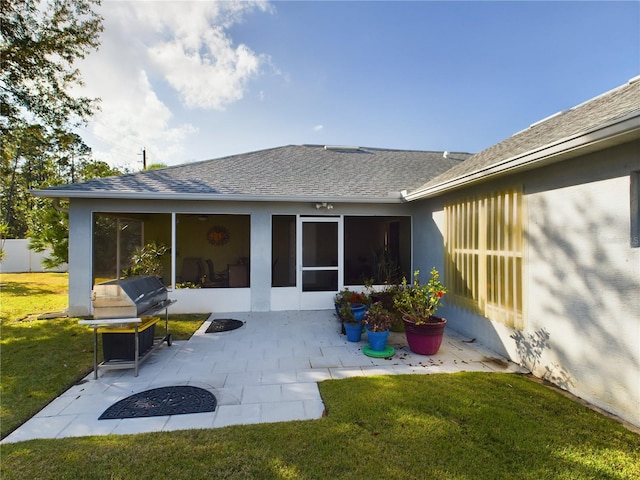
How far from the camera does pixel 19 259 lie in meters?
17.5

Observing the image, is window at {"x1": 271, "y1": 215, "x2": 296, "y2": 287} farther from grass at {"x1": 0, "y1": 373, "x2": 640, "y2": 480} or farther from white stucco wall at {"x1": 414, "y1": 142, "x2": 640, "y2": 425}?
white stucco wall at {"x1": 414, "y1": 142, "x2": 640, "y2": 425}

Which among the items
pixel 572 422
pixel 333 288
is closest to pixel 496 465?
pixel 572 422

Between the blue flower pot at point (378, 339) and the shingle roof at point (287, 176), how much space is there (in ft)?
11.8

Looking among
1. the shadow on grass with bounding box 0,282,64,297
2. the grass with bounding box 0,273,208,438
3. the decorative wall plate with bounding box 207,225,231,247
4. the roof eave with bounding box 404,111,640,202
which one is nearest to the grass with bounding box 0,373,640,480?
the grass with bounding box 0,273,208,438

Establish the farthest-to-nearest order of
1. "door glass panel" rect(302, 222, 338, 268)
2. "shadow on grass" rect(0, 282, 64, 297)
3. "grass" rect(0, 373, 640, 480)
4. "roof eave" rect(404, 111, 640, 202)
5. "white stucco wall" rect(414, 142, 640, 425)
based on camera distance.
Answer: "shadow on grass" rect(0, 282, 64, 297) < "door glass panel" rect(302, 222, 338, 268) < "white stucco wall" rect(414, 142, 640, 425) < "roof eave" rect(404, 111, 640, 202) < "grass" rect(0, 373, 640, 480)

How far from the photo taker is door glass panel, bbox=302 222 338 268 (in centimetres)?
805

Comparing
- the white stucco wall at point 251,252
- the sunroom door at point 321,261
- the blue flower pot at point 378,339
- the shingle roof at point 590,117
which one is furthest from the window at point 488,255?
the sunroom door at point 321,261

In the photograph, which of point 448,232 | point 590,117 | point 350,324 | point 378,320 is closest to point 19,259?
point 350,324

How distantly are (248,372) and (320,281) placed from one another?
13.2ft

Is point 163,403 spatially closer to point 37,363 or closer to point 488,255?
point 37,363

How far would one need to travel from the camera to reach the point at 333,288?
820cm

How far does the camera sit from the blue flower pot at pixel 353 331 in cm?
567

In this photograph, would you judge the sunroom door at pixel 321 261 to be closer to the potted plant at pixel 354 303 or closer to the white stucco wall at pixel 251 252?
the white stucco wall at pixel 251 252

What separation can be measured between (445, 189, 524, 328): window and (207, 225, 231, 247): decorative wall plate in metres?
7.48
